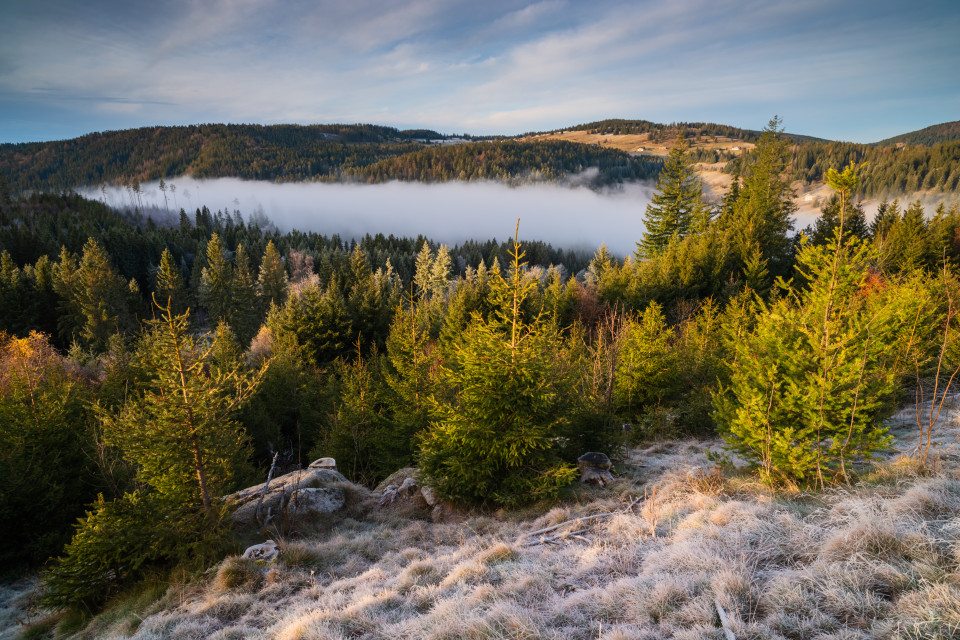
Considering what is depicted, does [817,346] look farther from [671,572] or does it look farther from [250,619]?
[250,619]

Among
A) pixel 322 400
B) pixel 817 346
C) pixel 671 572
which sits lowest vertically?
pixel 322 400

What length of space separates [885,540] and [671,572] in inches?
97.3

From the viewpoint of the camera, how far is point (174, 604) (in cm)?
806

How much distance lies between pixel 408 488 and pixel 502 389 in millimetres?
5068

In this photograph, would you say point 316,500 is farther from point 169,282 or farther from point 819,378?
point 169,282

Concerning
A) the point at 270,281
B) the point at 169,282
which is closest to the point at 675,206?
the point at 270,281

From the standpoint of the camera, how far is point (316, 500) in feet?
39.3

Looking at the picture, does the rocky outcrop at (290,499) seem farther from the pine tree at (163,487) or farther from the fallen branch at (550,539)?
the fallen branch at (550,539)

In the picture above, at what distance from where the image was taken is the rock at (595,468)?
447 inches

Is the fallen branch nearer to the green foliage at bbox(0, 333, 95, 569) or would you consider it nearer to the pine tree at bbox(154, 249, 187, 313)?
the green foliage at bbox(0, 333, 95, 569)

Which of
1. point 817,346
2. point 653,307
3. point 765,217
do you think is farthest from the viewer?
point 765,217

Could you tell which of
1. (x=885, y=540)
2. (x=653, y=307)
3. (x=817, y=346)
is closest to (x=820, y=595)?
(x=885, y=540)

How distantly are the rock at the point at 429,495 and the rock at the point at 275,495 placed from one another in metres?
2.72

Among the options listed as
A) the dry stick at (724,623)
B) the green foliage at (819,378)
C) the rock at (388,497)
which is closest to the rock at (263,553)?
the rock at (388,497)
